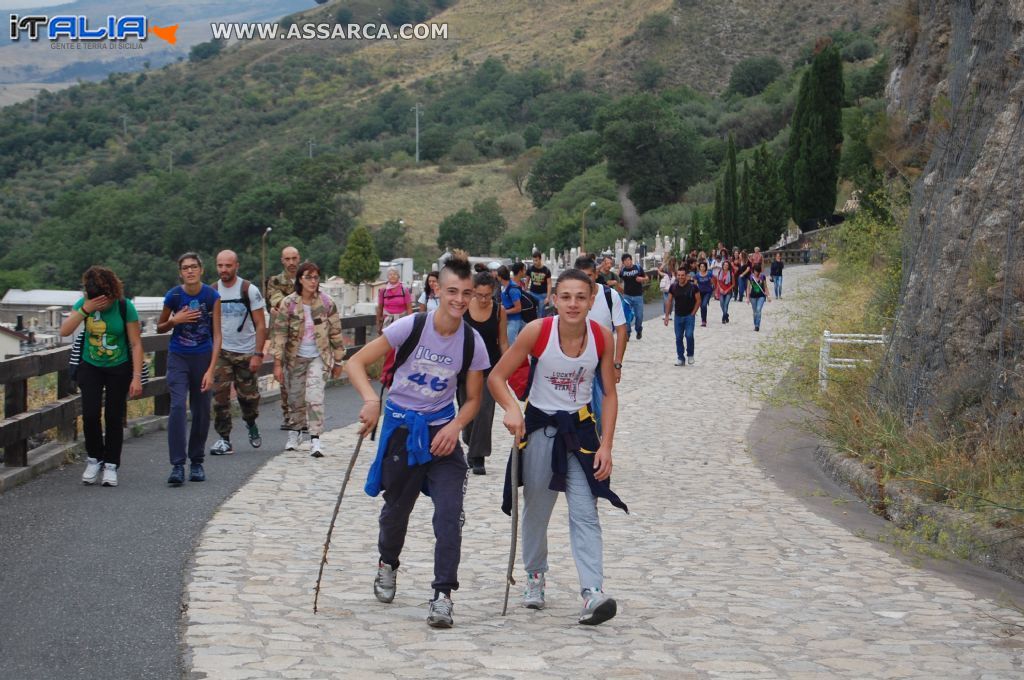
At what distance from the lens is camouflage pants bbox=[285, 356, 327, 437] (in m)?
12.4

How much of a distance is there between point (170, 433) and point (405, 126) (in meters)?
172

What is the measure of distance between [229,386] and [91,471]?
2156mm

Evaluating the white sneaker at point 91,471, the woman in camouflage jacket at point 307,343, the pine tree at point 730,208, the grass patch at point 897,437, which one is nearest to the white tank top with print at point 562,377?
the grass patch at point 897,437

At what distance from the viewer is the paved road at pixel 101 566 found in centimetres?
586

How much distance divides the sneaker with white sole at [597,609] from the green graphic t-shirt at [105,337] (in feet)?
16.4

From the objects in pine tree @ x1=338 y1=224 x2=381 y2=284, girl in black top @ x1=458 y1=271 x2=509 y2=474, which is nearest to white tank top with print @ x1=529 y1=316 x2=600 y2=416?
girl in black top @ x1=458 y1=271 x2=509 y2=474

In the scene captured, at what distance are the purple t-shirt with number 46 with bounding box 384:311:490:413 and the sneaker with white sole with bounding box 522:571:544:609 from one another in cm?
102

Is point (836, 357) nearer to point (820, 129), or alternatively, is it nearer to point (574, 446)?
point (574, 446)

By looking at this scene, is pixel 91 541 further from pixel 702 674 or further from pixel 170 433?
pixel 702 674

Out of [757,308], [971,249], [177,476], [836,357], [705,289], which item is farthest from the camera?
[705,289]

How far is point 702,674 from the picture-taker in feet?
19.2

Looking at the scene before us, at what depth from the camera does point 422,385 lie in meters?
6.73

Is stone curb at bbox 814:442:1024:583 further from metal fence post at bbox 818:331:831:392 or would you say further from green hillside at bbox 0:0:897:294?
green hillside at bbox 0:0:897:294

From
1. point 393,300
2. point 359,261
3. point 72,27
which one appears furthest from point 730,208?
point 393,300
